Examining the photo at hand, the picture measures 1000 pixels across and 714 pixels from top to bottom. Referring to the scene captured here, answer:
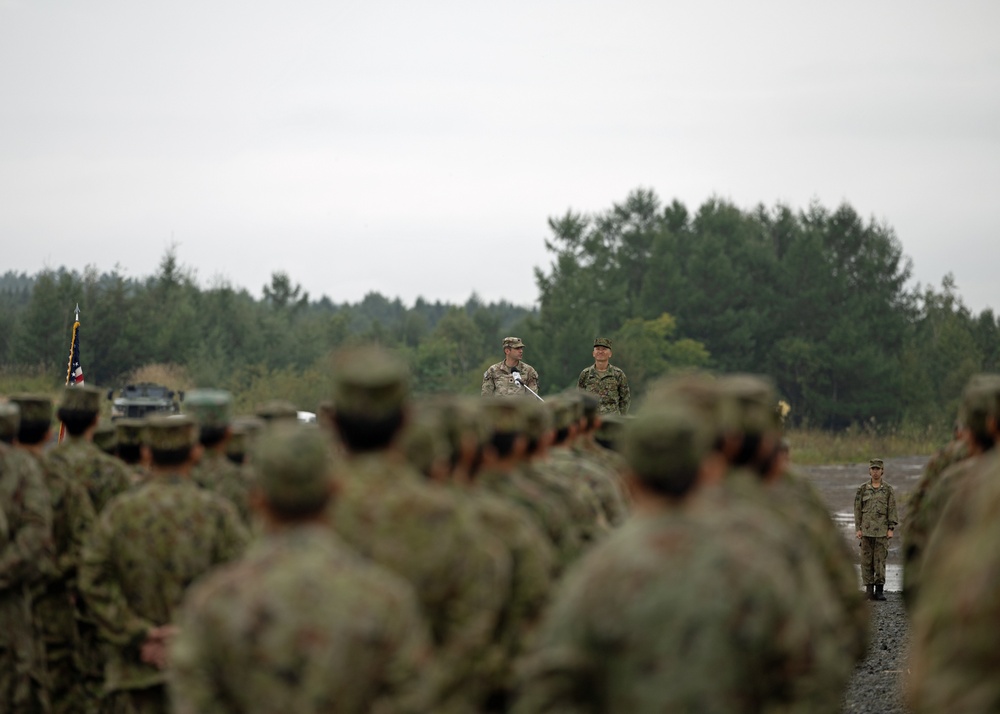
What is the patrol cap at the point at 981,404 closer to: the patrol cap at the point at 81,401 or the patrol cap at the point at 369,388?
the patrol cap at the point at 369,388

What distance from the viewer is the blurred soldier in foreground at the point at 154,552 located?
6.39 metres

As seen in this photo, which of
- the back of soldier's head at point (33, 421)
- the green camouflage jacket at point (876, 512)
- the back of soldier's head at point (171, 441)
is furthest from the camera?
the green camouflage jacket at point (876, 512)

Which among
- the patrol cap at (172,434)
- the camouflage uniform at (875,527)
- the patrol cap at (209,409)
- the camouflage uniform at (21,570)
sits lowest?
the camouflage uniform at (875,527)

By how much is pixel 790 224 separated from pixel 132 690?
7277cm

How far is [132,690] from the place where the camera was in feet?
22.4

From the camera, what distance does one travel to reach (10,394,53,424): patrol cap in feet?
26.2

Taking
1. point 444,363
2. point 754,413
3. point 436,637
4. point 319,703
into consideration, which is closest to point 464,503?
point 436,637

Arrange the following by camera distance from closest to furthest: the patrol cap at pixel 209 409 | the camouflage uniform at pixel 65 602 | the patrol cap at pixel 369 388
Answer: the patrol cap at pixel 369 388
the patrol cap at pixel 209 409
the camouflage uniform at pixel 65 602

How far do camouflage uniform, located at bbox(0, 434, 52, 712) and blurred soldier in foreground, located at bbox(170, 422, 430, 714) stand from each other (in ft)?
10.8

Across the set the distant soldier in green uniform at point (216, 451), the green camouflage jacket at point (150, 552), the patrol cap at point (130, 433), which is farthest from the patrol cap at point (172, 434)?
the patrol cap at point (130, 433)

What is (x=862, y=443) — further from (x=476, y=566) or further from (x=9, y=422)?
(x=476, y=566)

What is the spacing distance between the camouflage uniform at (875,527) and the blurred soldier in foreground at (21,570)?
12.9 metres

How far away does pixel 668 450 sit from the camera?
3.80 metres

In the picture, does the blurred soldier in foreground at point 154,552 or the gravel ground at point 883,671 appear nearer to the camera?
the blurred soldier in foreground at point 154,552
